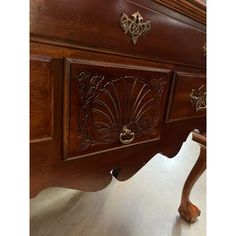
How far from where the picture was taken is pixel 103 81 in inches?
16.7

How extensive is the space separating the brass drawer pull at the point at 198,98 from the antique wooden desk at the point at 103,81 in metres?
0.06

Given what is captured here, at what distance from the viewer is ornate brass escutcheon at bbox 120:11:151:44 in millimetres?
417

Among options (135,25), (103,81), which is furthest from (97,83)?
(135,25)

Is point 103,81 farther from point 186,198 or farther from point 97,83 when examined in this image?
point 186,198

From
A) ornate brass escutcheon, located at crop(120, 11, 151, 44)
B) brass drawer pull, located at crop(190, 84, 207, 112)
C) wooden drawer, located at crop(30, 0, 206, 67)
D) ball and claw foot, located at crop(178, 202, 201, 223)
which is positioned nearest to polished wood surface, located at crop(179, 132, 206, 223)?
ball and claw foot, located at crop(178, 202, 201, 223)

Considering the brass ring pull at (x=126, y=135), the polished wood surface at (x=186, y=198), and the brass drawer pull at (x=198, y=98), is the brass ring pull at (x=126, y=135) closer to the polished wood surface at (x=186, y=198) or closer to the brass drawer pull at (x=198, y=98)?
the brass drawer pull at (x=198, y=98)

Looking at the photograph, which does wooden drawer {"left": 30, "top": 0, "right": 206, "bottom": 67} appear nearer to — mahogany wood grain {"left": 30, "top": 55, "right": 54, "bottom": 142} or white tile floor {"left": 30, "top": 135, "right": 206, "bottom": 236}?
mahogany wood grain {"left": 30, "top": 55, "right": 54, "bottom": 142}

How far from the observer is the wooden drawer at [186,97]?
0.59 m

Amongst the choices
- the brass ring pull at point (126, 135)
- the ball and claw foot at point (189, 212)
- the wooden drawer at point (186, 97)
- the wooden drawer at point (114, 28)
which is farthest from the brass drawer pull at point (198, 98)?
the ball and claw foot at point (189, 212)

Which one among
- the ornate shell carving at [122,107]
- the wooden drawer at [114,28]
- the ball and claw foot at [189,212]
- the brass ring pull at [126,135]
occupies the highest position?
the wooden drawer at [114,28]

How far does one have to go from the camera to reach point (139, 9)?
0.43 meters
